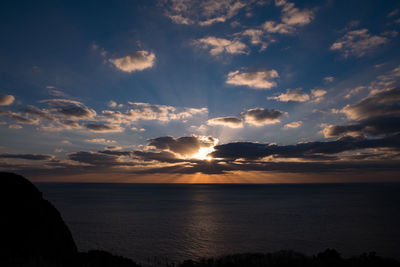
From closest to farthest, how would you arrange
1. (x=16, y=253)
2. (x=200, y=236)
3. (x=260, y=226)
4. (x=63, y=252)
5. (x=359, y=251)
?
(x=16, y=253)
(x=63, y=252)
(x=359, y=251)
(x=200, y=236)
(x=260, y=226)

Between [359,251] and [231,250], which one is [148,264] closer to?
[231,250]

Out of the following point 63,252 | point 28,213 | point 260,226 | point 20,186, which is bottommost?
point 260,226

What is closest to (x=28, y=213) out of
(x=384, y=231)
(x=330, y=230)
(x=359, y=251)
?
(x=359, y=251)

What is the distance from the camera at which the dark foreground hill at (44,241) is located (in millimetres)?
17453

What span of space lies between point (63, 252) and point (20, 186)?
7243mm

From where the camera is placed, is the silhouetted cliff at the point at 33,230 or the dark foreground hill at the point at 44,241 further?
the silhouetted cliff at the point at 33,230

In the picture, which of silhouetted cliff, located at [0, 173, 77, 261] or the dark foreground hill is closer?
the dark foreground hill

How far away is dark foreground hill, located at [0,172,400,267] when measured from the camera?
57.3 ft

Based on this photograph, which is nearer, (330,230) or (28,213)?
(28,213)

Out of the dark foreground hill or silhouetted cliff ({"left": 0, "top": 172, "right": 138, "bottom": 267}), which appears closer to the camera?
the dark foreground hill

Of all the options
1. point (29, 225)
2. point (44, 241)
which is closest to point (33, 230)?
point (29, 225)

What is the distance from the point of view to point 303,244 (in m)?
41.3

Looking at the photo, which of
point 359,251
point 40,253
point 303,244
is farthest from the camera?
point 303,244

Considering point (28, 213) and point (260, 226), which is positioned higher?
point (28, 213)
